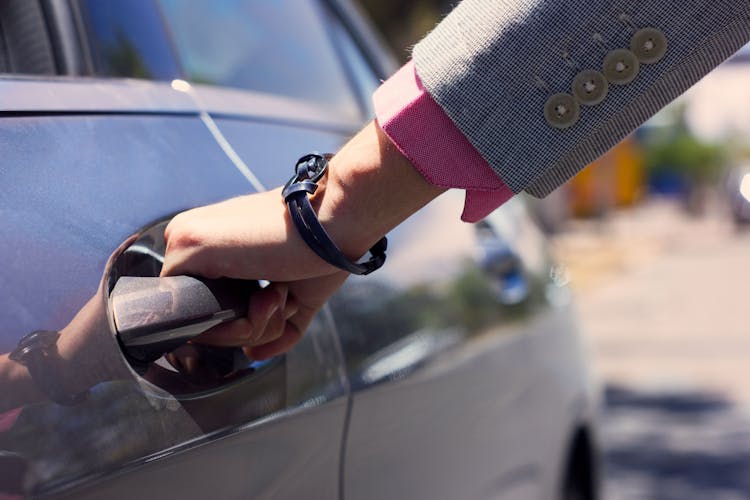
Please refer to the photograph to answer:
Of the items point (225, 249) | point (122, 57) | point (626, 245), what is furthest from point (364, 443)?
point (626, 245)

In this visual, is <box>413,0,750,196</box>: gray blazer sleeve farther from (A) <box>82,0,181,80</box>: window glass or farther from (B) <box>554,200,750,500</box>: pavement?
(B) <box>554,200,750,500</box>: pavement

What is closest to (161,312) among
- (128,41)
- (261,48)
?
(128,41)

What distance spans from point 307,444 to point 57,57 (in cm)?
68

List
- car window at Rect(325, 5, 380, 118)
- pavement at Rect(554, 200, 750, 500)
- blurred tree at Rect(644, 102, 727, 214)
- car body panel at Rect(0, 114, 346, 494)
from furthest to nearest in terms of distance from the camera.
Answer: blurred tree at Rect(644, 102, 727, 214)
pavement at Rect(554, 200, 750, 500)
car window at Rect(325, 5, 380, 118)
car body panel at Rect(0, 114, 346, 494)

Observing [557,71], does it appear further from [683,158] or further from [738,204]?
[683,158]

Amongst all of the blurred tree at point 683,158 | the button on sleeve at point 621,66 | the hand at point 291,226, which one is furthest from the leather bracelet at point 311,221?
the blurred tree at point 683,158

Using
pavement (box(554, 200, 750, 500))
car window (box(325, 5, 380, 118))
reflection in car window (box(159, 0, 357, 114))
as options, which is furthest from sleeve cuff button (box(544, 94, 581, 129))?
pavement (box(554, 200, 750, 500))

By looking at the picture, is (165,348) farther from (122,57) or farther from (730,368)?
(730,368)

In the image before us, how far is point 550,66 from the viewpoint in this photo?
115 cm

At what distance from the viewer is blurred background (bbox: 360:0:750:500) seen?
222 inches

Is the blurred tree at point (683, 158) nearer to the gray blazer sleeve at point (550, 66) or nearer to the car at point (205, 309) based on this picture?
the car at point (205, 309)

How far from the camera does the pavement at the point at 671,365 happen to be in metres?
5.53

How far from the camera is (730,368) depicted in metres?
7.84

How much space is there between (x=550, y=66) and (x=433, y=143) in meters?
0.15
